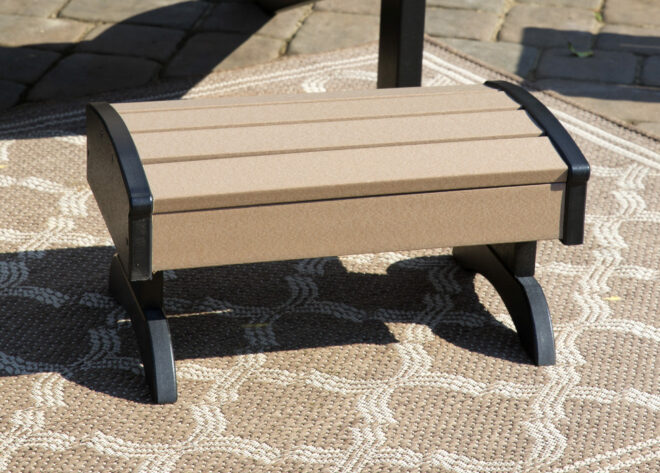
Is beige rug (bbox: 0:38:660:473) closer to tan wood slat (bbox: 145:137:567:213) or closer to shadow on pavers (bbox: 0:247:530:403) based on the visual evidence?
shadow on pavers (bbox: 0:247:530:403)

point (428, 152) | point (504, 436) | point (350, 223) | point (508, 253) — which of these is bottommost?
point (504, 436)

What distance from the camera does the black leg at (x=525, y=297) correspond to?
2309 mm

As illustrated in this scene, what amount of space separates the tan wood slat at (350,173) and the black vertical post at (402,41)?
1.12 meters

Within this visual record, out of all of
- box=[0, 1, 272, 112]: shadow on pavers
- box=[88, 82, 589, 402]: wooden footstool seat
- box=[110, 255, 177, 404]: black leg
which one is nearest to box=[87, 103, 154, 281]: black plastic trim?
box=[88, 82, 589, 402]: wooden footstool seat

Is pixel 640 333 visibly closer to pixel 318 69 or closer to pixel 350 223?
pixel 350 223

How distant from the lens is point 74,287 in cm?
259

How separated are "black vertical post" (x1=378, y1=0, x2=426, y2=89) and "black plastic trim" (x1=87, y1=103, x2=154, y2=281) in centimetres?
126

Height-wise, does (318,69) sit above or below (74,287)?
above

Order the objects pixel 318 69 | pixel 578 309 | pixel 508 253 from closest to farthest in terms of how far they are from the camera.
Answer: pixel 508 253 → pixel 578 309 → pixel 318 69

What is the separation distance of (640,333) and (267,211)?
3.52ft

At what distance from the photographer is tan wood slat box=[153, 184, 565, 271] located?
1.97 meters

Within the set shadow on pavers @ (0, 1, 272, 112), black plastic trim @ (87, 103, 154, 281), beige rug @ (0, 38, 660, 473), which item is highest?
black plastic trim @ (87, 103, 154, 281)

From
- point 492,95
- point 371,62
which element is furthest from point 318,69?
point 492,95

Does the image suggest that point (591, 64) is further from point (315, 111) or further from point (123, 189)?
point (123, 189)
